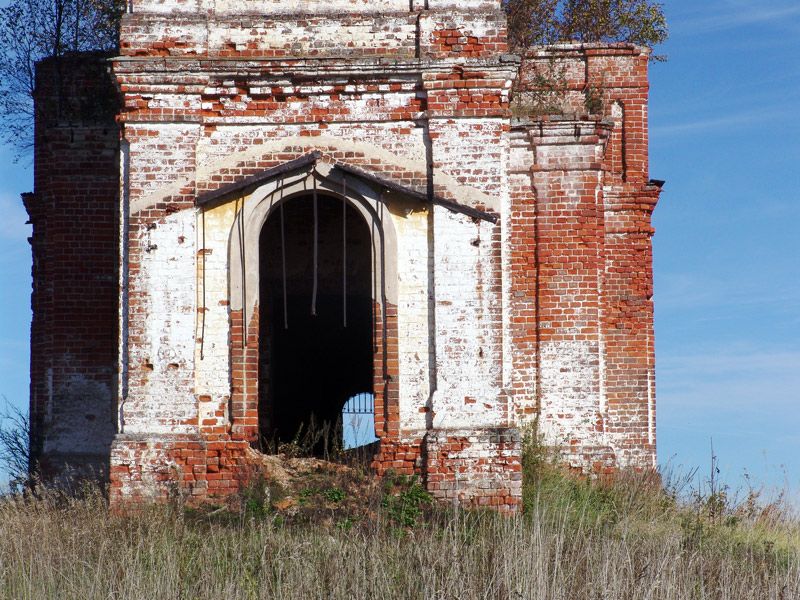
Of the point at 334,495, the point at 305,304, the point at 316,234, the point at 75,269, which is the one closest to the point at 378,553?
the point at 334,495

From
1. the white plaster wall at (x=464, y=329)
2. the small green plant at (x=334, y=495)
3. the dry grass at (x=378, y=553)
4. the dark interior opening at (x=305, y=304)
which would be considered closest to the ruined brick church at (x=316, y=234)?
the white plaster wall at (x=464, y=329)

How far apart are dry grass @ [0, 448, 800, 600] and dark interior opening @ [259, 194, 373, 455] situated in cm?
199

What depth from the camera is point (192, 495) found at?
40.9 ft

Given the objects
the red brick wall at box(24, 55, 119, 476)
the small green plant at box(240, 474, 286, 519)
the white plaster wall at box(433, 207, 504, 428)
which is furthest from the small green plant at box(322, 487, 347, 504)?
the red brick wall at box(24, 55, 119, 476)

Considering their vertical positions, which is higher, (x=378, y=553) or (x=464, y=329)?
(x=464, y=329)

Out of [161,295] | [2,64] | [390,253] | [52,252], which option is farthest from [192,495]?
[2,64]

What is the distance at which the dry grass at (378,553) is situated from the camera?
29.8ft

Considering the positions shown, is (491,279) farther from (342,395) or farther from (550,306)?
(342,395)

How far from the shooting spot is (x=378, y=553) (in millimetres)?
9688

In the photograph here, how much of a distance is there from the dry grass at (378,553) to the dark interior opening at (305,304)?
1.99 m

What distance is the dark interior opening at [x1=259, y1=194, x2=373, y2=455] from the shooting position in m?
15.2

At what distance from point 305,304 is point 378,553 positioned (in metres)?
6.65

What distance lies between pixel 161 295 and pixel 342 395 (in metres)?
8.12

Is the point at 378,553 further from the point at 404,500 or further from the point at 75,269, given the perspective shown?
the point at 75,269
